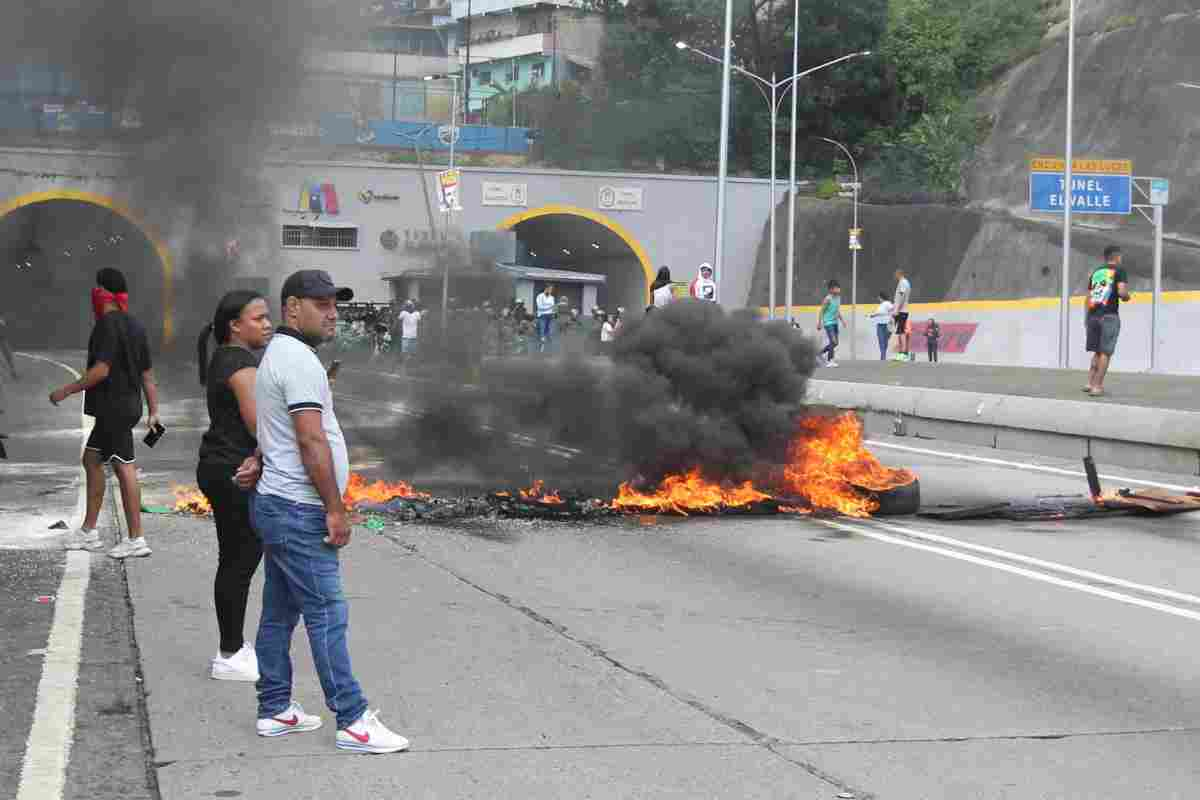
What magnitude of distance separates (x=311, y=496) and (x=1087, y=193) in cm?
3736

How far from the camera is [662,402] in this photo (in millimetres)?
12008

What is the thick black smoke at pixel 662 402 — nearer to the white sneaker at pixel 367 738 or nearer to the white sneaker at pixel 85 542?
the white sneaker at pixel 85 542

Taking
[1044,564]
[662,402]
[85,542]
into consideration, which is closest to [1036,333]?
[662,402]

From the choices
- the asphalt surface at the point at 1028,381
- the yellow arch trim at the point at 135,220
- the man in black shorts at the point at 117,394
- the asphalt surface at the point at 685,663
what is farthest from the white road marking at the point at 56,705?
the asphalt surface at the point at 1028,381

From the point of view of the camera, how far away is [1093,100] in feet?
198

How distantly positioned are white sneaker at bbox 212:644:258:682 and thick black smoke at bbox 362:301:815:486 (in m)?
5.59

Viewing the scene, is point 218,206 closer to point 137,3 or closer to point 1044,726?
point 137,3

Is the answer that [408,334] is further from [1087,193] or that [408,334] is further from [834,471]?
[1087,193]

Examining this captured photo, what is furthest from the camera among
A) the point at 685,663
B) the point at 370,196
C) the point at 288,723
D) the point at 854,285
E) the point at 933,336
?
the point at 854,285

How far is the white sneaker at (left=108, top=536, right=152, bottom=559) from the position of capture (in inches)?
372

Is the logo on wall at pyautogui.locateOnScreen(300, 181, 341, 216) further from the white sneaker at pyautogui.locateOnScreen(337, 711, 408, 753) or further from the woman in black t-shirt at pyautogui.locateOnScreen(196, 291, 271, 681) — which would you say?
the white sneaker at pyautogui.locateOnScreen(337, 711, 408, 753)

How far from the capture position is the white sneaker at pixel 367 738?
5387mm

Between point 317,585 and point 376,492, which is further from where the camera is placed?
point 376,492

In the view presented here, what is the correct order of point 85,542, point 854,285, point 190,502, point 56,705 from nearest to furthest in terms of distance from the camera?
point 56,705, point 85,542, point 190,502, point 854,285
